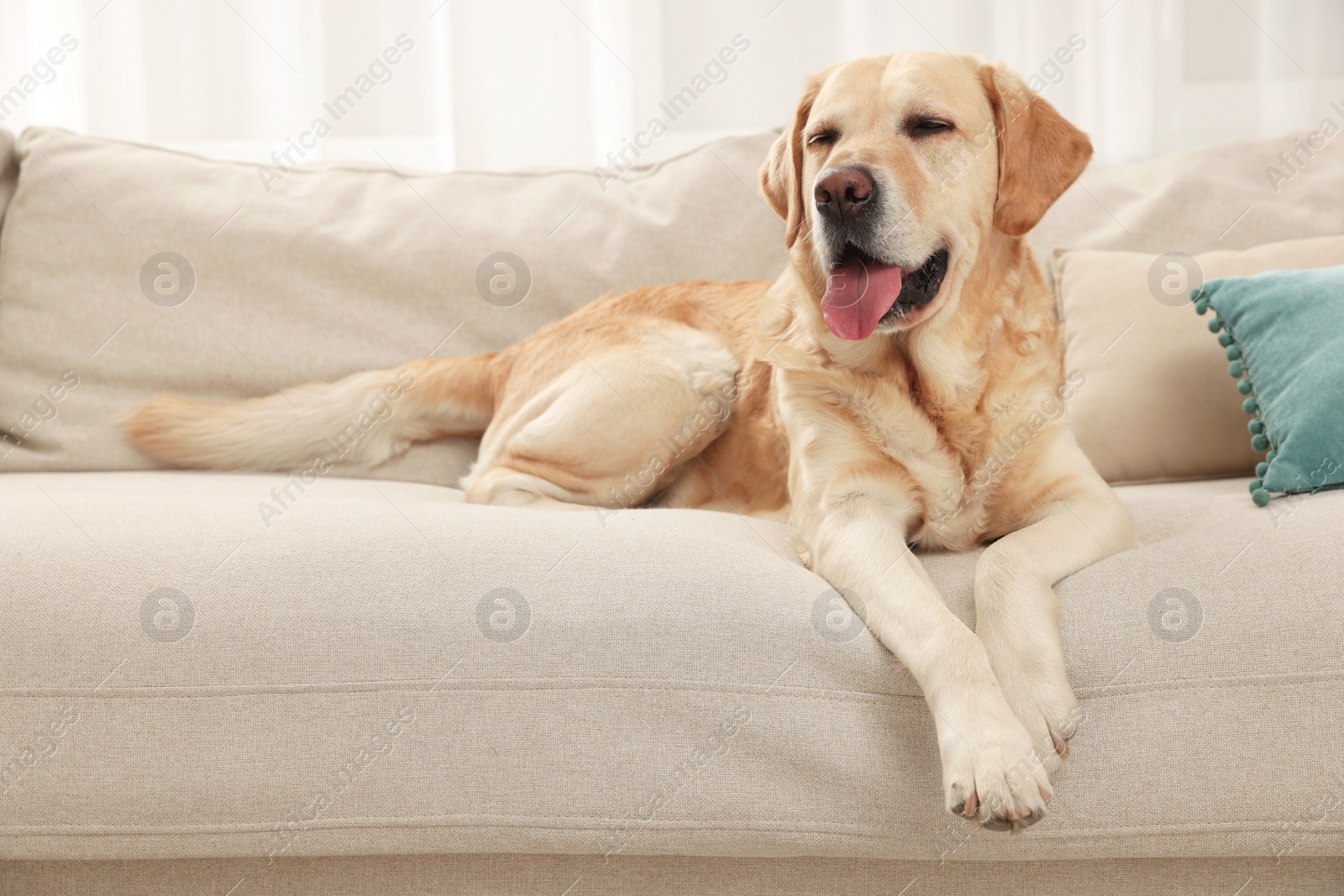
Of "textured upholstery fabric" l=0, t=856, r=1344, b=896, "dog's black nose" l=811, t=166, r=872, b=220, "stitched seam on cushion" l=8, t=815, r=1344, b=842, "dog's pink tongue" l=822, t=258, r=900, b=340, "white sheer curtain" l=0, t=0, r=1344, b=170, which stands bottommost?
"textured upholstery fabric" l=0, t=856, r=1344, b=896

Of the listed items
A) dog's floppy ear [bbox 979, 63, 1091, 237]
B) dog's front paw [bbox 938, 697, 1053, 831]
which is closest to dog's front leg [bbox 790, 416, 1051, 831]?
dog's front paw [bbox 938, 697, 1053, 831]

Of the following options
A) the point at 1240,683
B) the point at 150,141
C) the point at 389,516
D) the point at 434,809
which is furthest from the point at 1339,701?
the point at 150,141

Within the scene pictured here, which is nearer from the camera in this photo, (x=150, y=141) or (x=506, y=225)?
(x=506, y=225)

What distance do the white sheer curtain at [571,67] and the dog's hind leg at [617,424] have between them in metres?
1.28

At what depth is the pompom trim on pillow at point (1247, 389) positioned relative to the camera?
1.51m

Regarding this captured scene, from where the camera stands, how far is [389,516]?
1.31 m

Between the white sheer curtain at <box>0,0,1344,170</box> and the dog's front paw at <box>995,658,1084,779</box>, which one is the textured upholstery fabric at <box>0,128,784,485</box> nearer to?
the white sheer curtain at <box>0,0,1344,170</box>

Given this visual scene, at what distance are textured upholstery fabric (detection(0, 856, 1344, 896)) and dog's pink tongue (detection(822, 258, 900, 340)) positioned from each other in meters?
0.74

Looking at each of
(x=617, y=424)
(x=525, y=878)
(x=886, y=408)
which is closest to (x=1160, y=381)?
(x=886, y=408)

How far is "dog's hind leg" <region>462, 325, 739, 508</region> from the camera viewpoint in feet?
5.92

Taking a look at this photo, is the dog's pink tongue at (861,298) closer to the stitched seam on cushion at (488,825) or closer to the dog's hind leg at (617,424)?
the dog's hind leg at (617,424)

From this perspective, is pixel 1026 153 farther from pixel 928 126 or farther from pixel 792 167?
pixel 792 167

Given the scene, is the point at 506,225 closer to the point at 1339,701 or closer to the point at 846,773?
the point at 846,773

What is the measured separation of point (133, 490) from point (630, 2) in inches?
80.5
